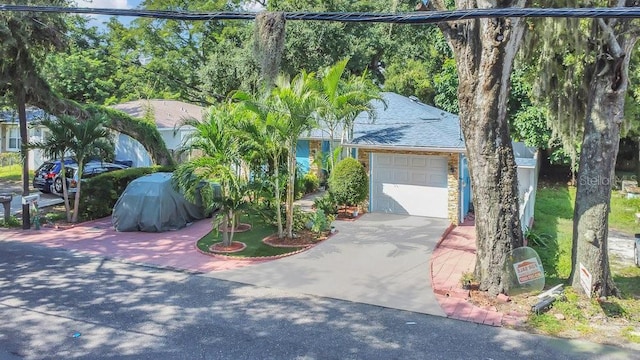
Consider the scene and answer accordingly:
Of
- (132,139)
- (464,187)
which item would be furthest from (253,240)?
(132,139)

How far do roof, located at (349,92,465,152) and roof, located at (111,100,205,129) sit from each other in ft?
29.7

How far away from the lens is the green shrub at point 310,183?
1702cm

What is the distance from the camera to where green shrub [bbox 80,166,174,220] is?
13.5 meters

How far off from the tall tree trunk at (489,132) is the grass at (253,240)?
442 cm

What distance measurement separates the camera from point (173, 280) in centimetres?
870

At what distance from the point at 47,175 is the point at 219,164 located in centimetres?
1019

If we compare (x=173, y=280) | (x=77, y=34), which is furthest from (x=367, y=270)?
(x=77, y=34)

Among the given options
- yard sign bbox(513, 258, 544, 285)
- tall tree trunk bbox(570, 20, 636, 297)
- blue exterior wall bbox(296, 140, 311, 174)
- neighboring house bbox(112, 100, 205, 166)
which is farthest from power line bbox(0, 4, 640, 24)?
neighboring house bbox(112, 100, 205, 166)

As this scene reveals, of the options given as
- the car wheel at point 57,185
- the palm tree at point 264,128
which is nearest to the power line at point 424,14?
the palm tree at point 264,128

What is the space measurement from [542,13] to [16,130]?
29107 mm

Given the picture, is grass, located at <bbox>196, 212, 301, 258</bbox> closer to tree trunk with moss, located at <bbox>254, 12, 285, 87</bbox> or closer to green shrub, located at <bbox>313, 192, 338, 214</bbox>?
green shrub, located at <bbox>313, 192, 338, 214</bbox>

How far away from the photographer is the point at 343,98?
12.6 meters

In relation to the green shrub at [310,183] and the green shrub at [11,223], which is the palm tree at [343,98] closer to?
the green shrub at [310,183]

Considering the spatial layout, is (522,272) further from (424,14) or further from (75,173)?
(75,173)
